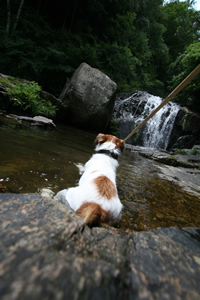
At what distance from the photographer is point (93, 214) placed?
1080 millimetres

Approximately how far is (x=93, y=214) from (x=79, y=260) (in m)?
0.48

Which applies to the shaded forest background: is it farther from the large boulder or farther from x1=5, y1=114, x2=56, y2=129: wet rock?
x1=5, y1=114, x2=56, y2=129: wet rock

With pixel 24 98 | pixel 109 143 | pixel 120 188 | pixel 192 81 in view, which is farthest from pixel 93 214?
pixel 192 81

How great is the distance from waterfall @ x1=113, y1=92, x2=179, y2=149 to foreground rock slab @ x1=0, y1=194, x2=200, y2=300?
34.5ft

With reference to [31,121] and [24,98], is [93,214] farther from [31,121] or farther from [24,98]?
[24,98]

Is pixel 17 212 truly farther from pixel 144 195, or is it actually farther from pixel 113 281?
pixel 144 195

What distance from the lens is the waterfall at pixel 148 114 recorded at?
1100 centimetres

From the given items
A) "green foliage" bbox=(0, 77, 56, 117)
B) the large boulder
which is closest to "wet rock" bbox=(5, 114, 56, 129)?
"green foliage" bbox=(0, 77, 56, 117)

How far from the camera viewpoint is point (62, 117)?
27.2 ft

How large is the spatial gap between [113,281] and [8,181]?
1528 millimetres

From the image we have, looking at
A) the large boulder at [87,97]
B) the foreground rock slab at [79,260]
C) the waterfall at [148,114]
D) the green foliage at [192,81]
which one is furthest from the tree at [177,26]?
the foreground rock slab at [79,260]

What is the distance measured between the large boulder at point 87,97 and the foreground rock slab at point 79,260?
25.0 ft

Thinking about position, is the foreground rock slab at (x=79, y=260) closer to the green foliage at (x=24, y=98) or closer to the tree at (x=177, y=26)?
the green foliage at (x=24, y=98)

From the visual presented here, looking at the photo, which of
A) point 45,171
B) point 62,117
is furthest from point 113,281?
point 62,117
